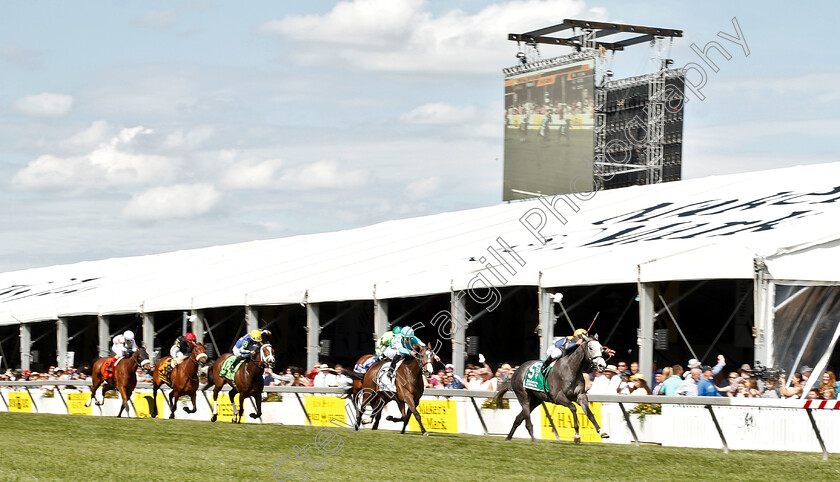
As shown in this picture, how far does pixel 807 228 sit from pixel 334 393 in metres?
7.87

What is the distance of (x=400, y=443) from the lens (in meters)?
14.4

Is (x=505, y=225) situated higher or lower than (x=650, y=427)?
higher

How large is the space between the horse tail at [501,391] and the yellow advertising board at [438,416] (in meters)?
1.02

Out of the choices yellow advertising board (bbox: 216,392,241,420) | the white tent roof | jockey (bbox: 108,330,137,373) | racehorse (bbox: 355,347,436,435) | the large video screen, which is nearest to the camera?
racehorse (bbox: 355,347,436,435)

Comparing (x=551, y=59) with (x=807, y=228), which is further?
(x=551, y=59)

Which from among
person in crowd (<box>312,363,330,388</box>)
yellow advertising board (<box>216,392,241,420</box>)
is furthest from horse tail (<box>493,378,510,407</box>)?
yellow advertising board (<box>216,392,241,420</box>)

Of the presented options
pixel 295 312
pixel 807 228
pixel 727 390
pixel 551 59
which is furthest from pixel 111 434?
pixel 551 59

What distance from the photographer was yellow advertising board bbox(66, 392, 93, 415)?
1009 inches

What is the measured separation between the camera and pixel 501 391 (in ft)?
53.3

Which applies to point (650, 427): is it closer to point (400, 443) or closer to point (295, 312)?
point (400, 443)

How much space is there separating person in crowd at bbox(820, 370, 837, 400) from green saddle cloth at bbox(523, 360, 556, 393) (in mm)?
3455

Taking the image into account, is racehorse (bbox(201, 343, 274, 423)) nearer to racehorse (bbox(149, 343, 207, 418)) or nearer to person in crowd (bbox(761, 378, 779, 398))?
racehorse (bbox(149, 343, 207, 418))

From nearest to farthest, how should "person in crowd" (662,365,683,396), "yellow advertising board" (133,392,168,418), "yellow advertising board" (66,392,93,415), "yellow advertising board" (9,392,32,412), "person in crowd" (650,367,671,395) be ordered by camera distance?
"person in crowd" (662,365,683,396) < "person in crowd" (650,367,671,395) < "yellow advertising board" (133,392,168,418) < "yellow advertising board" (66,392,93,415) < "yellow advertising board" (9,392,32,412)

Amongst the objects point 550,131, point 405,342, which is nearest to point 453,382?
point 405,342
